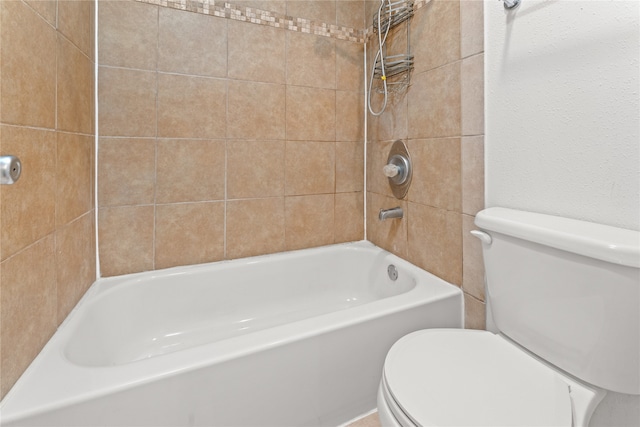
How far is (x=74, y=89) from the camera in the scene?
121cm

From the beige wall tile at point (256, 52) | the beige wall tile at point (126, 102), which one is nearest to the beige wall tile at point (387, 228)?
the beige wall tile at point (256, 52)

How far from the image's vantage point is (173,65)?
1.54 metres

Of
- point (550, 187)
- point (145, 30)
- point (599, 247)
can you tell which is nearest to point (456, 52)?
point (550, 187)

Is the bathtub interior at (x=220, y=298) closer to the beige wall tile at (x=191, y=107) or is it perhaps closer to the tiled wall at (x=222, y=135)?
the tiled wall at (x=222, y=135)

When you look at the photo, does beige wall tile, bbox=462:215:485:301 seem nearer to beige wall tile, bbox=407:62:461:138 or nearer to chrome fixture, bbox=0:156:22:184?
beige wall tile, bbox=407:62:461:138

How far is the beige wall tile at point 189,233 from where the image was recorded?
160 centimetres

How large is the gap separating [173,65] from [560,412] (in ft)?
6.19

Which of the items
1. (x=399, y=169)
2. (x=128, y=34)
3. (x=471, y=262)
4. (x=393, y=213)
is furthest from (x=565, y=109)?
(x=128, y=34)

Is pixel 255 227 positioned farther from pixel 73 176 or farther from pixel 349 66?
pixel 349 66

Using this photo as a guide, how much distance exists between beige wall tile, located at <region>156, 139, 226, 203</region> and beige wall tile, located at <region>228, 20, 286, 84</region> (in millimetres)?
398

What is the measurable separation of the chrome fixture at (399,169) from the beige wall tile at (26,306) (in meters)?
1.39

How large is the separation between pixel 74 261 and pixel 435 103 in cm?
161

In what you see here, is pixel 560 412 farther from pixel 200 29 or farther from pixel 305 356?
pixel 200 29

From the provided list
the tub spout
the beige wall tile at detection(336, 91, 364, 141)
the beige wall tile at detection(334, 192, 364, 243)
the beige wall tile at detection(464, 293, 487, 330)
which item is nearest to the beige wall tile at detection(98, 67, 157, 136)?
the beige wall tile at detection(336, 91, 364, 141)
